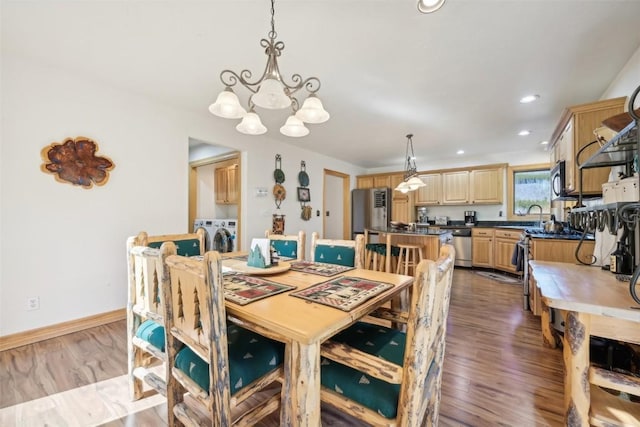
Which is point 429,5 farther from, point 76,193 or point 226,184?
point 226,184

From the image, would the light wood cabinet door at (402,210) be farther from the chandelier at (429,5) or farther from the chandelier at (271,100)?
the chandelier at (429,5)

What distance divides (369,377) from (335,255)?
3.58 ft

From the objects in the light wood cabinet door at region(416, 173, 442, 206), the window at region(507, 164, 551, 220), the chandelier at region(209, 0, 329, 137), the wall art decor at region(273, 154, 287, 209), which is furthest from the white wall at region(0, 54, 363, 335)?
the window at region(507, 164, 551, 220)

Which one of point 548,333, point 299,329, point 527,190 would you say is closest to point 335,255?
point 299,329

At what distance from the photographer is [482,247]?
4.91 m

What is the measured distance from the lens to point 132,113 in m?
2.73

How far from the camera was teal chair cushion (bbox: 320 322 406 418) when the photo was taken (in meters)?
0.93

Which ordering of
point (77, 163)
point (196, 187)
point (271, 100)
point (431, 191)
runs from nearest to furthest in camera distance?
point (271, 100) < point (77, 163) < point (196, 187) < point (431, 191)

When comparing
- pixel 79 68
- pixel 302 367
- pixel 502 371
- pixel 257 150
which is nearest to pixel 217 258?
pixel 302 367

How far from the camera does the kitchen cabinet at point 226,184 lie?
15.4 ft

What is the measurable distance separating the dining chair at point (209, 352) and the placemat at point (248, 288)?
0.14 meters

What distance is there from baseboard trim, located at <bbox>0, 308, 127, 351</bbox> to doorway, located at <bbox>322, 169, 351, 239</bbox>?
4.07 metres

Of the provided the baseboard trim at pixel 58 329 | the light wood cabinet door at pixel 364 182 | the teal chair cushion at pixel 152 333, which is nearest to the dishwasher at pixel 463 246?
the light wood cabinet door at pixel 364 182

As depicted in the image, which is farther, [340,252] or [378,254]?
[378,254]
